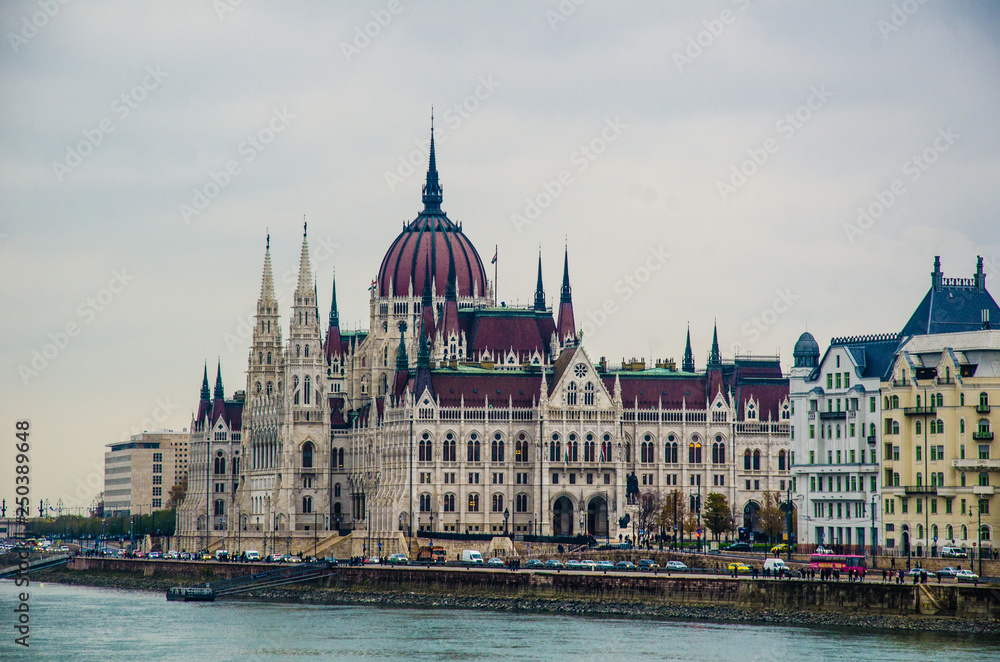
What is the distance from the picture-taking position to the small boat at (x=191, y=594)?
164m

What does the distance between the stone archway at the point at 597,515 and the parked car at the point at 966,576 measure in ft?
237

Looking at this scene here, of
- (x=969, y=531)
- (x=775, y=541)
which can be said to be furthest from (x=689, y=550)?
(x=969, y=531)

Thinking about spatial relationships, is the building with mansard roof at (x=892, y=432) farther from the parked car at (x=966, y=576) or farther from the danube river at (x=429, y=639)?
the danube river at (x=429, y=639)

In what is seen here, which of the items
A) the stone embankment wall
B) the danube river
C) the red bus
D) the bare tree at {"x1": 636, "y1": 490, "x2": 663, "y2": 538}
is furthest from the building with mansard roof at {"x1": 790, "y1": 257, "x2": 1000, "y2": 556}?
the bare tree at {"x1": 636, "y1": 490, "x2": 663, "y2": 538}

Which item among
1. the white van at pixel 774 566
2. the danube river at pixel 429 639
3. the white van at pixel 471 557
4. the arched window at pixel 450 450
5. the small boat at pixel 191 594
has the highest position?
the arched window at pixel 450 450

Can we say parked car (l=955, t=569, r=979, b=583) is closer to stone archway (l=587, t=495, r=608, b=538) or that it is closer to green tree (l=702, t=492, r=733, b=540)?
green tree (l=702, t=492, r=733, b=540)

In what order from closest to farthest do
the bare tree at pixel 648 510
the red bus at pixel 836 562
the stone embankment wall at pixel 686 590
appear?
the stone embankment wall at pixel 686 590 → the red bus at pixel 836 562 → the bare tree at pixel 648 510

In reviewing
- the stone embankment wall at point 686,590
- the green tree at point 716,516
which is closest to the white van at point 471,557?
the stone embankment wall at point 686,590

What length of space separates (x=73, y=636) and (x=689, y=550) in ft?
155

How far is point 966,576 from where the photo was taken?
12294cm

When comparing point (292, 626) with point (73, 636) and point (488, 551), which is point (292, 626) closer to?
point (73, 636)

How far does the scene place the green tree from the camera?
594 feet

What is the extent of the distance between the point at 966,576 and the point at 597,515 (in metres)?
76.4

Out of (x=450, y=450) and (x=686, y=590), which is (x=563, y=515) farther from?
(x=686, y=590)
